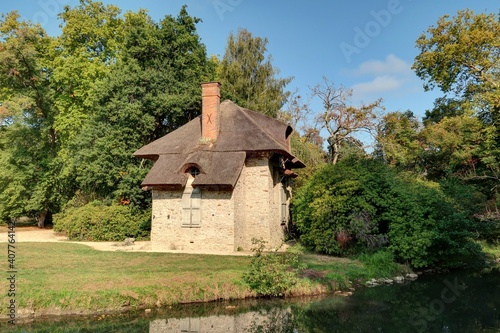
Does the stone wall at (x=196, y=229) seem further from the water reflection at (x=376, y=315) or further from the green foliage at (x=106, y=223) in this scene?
the water reflection at (x=376, y=315)

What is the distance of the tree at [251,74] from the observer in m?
32.0

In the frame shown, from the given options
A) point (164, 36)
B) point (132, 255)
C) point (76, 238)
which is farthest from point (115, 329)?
point (164, 36)

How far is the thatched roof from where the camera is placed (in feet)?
56.1

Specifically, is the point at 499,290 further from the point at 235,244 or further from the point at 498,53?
the point at 498,53

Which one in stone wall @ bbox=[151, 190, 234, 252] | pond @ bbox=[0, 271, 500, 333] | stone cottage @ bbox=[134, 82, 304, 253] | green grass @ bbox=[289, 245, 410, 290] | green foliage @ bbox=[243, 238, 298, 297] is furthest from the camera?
stone cottage @ bbox=[134, 82, 304, 253]

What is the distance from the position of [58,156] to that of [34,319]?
77.9 ft

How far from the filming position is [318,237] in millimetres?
16750

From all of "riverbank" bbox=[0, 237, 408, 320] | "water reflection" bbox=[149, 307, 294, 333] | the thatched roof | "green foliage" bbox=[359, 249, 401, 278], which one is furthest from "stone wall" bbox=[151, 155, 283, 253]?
"water reflection" bbox=[149, 307, 294, 333]

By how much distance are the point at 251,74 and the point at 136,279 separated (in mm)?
24994

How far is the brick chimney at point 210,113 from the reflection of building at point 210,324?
10.7 m

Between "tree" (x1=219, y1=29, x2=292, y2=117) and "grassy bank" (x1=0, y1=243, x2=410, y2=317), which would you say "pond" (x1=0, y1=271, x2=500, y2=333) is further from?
"tree" (x1=219, y1=29, x2=292, y2=117)

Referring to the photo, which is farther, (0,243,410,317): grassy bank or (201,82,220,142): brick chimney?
(201,82,220,142): brick chimney

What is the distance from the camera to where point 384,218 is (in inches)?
617

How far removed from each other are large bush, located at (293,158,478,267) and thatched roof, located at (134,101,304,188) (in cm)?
327
